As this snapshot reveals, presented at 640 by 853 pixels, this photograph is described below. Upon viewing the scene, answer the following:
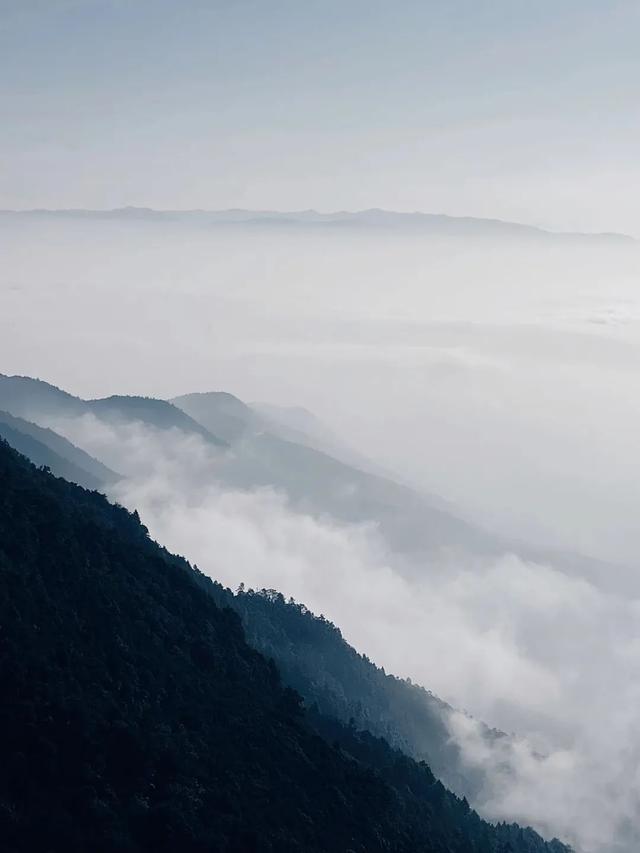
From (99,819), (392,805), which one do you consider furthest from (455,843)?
(99,819)

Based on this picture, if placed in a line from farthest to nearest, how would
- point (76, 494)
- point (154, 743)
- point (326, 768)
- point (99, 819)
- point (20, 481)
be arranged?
point (76, 494) → point (20, 481) → point (326, 768) → point (154, 743) → point (99, 819)

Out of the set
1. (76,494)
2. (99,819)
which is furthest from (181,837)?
(76,494)

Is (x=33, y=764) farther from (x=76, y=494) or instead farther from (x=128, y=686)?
(x=76, y=494)

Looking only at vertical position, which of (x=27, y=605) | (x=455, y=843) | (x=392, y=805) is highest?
(x=27, y=605)

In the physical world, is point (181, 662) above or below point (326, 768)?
above

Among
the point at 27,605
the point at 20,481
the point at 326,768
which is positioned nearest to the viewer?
the point at 27,605

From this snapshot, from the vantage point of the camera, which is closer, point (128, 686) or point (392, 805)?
point (128, 686)

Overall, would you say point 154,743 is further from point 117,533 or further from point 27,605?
point 117,533
